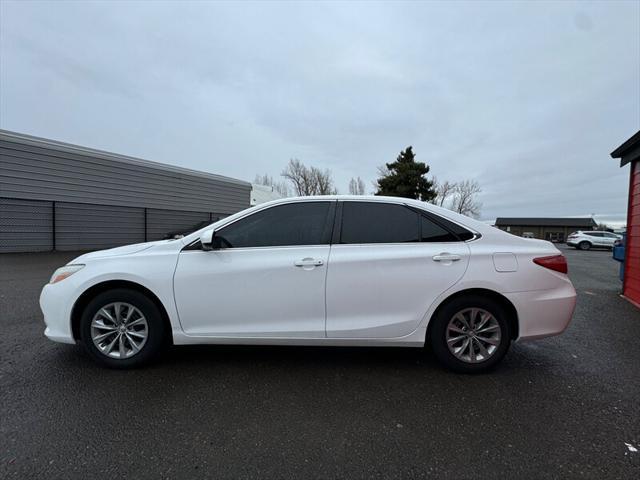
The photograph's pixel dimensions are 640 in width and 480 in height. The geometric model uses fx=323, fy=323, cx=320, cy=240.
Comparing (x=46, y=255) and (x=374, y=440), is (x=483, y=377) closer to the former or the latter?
(x=374, y=440)

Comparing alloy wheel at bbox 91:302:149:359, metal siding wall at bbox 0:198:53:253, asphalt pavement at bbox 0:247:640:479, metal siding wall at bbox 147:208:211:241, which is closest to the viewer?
asphalt pavement at bbox 0:247:640:479

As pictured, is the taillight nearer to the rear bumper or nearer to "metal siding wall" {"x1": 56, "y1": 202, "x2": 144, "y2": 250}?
the rear bumper

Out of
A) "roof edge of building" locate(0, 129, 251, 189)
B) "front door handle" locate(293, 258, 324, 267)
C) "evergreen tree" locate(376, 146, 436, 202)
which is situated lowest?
"front door handle" locate(293, 258, 324, 267)

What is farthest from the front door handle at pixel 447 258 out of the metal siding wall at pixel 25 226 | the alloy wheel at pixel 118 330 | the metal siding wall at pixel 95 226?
the metal siding wall at pixel 95 226

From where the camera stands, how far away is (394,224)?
119 inches

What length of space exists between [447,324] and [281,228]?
1.72m

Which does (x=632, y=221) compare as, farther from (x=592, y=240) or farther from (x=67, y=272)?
(x=592, y=240)

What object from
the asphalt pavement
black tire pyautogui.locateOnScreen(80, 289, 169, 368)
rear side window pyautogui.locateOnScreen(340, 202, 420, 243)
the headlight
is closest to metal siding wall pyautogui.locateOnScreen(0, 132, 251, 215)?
the asphalt pavement

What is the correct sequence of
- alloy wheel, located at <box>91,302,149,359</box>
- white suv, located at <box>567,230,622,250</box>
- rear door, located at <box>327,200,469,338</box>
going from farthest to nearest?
white suv, located at <box>567,230,622,250</box> < alloy wheel, located at <box>91,302,149,359</box> < rear door, located at <box>327,200,469,338</box>

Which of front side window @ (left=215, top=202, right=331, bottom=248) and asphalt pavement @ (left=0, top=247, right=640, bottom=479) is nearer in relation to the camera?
asphalt pavement @ (left=0, top=247, right=640, bottom=479)

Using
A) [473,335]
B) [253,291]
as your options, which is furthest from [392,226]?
[253,291]

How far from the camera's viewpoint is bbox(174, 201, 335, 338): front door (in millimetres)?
A: 2834

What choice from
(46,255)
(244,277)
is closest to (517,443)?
(244,277)

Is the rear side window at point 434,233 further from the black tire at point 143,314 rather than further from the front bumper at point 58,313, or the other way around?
the front bumper at point 58,313
